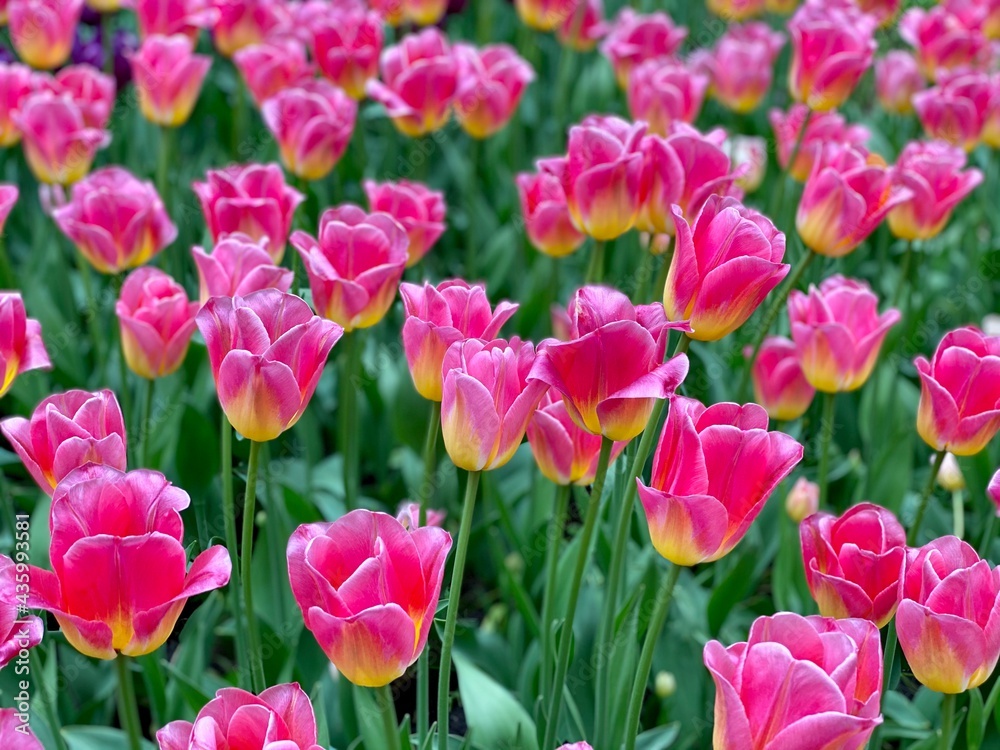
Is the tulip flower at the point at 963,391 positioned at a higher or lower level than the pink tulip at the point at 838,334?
higher

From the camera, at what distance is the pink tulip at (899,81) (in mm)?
2514

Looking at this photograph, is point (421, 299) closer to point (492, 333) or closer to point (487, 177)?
point (492, 333)

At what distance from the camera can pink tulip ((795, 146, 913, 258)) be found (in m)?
1.32

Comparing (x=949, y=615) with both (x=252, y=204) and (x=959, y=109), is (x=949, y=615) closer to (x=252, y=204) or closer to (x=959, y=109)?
(x=252, y=204)

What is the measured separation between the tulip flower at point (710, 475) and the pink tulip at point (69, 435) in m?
0.43

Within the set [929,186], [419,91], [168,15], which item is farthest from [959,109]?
[168,15]

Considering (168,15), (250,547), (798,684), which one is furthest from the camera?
(168,15)

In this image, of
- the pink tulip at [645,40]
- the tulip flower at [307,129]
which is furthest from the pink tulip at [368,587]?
the pink tulip at [645,40]

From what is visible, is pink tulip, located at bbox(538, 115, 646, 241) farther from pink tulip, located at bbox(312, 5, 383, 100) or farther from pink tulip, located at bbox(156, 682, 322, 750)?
pink tulip, located at bbox(312, 5, 383, 100)

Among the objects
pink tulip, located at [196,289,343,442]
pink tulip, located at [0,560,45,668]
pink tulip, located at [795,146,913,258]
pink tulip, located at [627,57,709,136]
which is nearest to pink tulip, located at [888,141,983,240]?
pink tulip, located at [795,146,913,258]

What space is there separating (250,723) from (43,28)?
1.91 metres

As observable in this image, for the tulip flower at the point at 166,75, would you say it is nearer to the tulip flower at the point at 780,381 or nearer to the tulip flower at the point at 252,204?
the tulip flower at the point at 252,204

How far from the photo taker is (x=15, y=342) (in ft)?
3.38

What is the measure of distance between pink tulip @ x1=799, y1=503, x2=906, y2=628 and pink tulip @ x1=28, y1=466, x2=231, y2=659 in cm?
48
